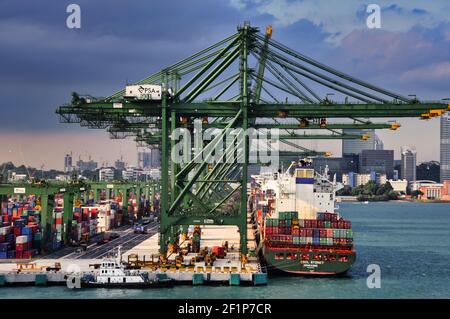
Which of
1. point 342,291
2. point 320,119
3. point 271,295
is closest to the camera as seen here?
point 271,295

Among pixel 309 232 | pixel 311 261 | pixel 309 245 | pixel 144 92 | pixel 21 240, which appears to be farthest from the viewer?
pixel 21 240

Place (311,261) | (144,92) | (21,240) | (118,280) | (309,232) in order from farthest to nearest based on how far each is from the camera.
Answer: (21,240)
(309,232)
(144,92)
(311,261)
(118,280)

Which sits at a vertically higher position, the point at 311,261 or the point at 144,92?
the point at 144,92

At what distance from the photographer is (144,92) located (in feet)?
157

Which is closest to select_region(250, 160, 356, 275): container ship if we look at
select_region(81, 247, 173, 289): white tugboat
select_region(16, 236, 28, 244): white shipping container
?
select_region(81, 247, 173, 289): white tugboat

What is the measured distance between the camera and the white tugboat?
4162 centimetres

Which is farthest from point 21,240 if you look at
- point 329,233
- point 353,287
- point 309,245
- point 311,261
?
point 353,287

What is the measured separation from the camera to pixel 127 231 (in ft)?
259

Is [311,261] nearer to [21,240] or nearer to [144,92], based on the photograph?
[144,92]

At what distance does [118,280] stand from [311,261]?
562 inches
